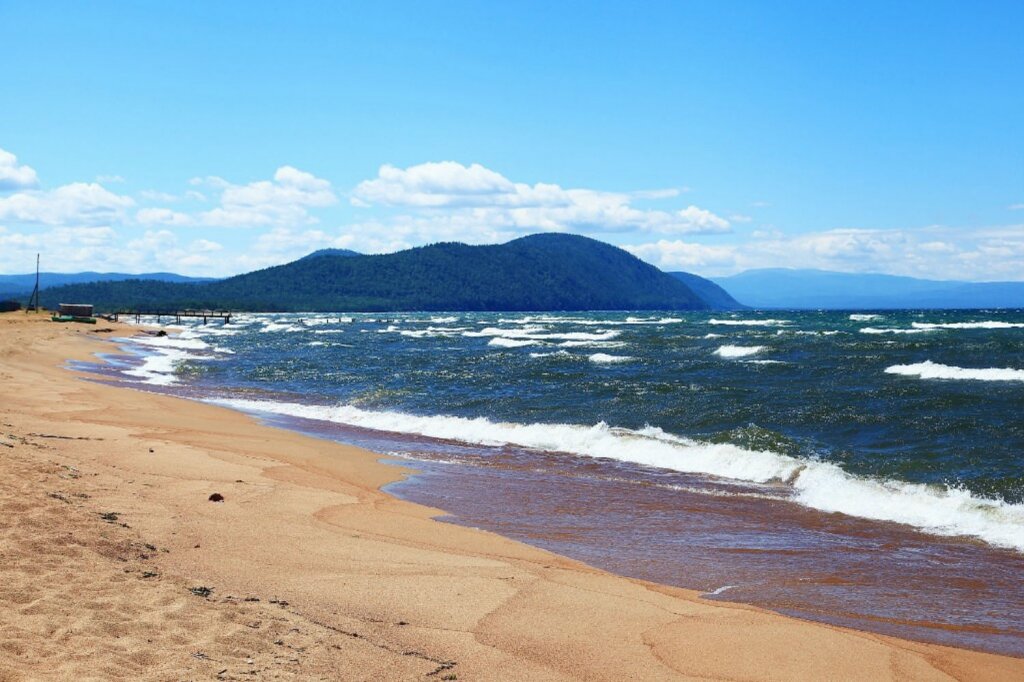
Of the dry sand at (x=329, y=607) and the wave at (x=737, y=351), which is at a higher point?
the wave at (x=737, y=351)

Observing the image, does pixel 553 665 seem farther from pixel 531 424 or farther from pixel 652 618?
pixel 531 424

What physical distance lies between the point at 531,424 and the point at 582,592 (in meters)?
13.5

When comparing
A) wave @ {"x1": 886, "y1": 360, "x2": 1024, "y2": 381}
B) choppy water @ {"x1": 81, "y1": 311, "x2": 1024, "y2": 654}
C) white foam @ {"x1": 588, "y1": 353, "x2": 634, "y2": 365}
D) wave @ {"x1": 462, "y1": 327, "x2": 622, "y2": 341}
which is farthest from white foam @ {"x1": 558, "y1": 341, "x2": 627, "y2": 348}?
wave @ {"x1": 886, "y1": 360, "x2": 1024, "y2": 381}

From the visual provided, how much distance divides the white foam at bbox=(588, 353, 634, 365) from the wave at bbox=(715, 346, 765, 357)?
4655 millimetres

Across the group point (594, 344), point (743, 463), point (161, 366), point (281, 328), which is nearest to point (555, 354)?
point (594, 344)

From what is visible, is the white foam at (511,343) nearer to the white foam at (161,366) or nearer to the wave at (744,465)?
the white foam at (161,366)

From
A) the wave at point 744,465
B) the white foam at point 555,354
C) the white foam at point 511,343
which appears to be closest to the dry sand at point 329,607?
the wave at point 744,465

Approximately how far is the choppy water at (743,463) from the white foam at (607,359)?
36.9 inches

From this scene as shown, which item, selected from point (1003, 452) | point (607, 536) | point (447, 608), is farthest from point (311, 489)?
point (1003, 452)

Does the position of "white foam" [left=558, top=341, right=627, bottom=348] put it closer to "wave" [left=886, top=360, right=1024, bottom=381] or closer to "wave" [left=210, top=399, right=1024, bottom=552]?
"wave" [left=886, top=360, right=1024, bottom=381]

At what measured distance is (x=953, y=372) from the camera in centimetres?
2967

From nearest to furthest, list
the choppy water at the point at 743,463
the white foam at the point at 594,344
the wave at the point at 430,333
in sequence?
1. the choppy water at the point at 743,463
2. the white foam at the point at 594,344
3. the wave at the point at 430,333

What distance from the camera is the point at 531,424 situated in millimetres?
21234

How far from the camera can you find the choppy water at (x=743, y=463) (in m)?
8.88
